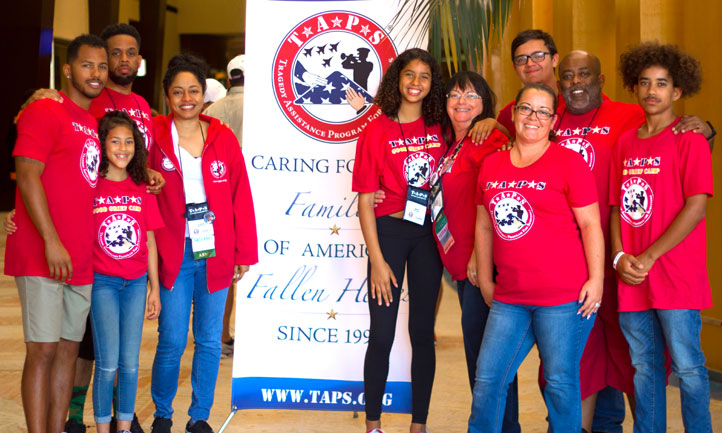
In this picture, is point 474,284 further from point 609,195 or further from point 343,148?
point 343,148

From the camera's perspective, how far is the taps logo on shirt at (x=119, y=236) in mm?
3068

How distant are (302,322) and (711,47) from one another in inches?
104

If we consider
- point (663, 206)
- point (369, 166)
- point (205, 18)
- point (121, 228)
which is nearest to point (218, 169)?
point (121, 228)

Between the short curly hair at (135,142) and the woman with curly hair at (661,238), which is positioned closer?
the woman with curly hair at (661,238)

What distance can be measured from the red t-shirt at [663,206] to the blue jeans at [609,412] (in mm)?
702

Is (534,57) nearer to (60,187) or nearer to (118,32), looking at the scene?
(118,32)

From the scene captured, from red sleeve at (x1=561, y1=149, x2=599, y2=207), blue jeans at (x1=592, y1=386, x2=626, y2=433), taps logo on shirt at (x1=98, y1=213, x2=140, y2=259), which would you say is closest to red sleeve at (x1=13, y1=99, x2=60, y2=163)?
taps logo on shirt at (x1=98, y1=213, x2=140, y2=259)

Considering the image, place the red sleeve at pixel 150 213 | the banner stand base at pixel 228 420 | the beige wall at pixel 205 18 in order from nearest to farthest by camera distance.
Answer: the red sleeve at pixel 150 213 → the banner stand base at pixel 228 420 → the beige wall at pixel 205 18

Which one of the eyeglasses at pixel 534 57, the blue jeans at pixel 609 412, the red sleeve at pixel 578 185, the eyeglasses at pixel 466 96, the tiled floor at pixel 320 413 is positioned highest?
the eyeglasses at pixel 534 57

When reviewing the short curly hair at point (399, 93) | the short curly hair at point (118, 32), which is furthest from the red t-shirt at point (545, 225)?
the short curly hair at point (118, 32)

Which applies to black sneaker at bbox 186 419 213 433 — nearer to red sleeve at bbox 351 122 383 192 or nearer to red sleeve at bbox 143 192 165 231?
red sleeve at bbox 143 192 165 231

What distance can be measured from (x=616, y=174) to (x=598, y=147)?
0.18 meters

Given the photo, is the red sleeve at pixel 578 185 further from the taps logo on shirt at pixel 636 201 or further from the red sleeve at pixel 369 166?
the red sleeve at pixel 369 166

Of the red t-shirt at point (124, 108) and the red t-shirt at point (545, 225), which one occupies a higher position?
the red t-shirt at point (124, 108)
